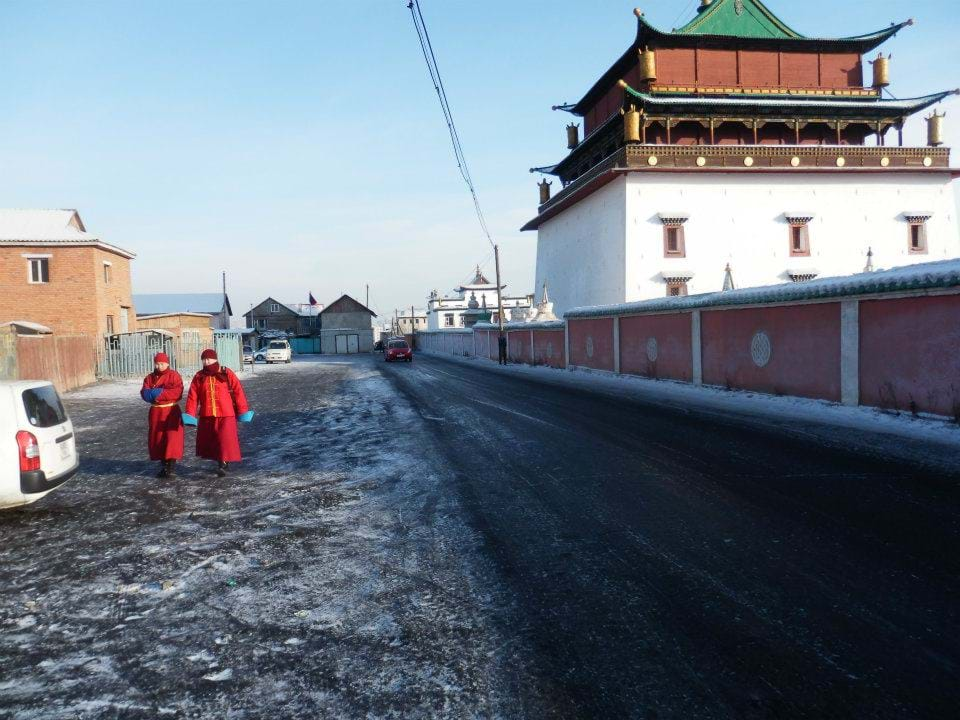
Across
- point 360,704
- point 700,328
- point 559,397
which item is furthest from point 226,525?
point 700,328

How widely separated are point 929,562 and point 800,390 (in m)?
10.1

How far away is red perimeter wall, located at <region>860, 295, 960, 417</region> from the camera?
401 inches

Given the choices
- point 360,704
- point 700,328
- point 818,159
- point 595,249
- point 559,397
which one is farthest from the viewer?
point 595,249

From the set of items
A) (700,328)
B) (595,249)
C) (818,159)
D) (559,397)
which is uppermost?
(818,159)

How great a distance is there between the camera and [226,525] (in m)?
5.78

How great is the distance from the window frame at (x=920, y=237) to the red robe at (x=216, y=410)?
3938 cm

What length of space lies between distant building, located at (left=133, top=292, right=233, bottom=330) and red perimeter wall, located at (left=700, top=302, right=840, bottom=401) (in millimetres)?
66266

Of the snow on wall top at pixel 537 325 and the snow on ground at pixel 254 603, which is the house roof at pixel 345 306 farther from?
the snow on ground at pixel 254 603

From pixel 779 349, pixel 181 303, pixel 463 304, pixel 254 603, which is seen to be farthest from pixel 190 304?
pixel 254 603

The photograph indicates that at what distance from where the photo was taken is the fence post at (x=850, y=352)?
12070 mm

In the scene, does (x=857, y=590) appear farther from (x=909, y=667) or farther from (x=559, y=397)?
(x=559, y=397)

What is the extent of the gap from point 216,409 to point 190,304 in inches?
2920

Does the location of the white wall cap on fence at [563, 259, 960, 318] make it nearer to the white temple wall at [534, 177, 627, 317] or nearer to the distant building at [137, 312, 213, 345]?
Answer: the white temple wall at [534, 177, 627, 317]

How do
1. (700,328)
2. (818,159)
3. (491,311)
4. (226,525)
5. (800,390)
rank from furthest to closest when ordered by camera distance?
(491,311) → (818,159) → (700,328) → (800,390) → (226,525)
